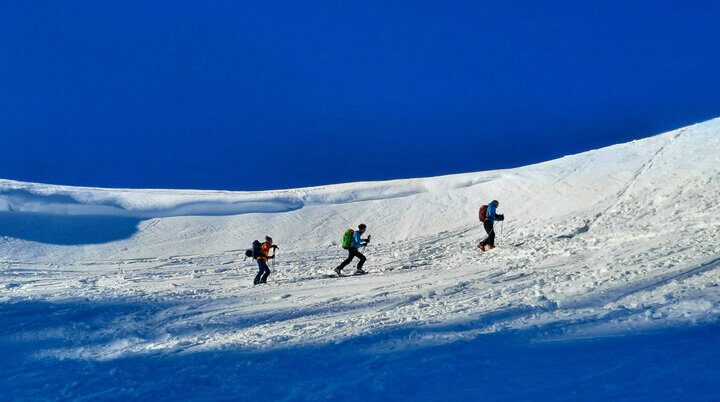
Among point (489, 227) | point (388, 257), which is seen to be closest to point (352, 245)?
point (388, 257)

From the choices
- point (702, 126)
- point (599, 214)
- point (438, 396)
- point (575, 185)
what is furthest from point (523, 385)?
point (702, 126)

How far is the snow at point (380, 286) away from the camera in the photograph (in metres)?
8.15

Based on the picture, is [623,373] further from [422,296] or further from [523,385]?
[422,296]

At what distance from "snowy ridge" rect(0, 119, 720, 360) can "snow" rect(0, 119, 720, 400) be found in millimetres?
67

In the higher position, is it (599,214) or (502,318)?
(599,214)

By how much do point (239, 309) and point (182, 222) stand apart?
1167cm

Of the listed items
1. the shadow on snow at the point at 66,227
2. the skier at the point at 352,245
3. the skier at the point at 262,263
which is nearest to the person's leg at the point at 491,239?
the skier at the point at 352,245

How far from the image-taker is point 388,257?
56.5 ft

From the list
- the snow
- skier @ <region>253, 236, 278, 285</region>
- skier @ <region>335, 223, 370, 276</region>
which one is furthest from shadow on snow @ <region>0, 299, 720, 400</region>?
skier @ <region>335, 223, 370, 276</region>

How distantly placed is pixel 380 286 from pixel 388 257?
14.1 feet

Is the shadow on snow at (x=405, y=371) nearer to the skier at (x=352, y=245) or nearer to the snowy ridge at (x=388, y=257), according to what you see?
the snowy ridge at (x=388, y=257)

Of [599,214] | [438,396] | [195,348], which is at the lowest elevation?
[438,396]

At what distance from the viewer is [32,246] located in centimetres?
1978

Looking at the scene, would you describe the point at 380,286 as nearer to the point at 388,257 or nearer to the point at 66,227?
the point at 388,257
